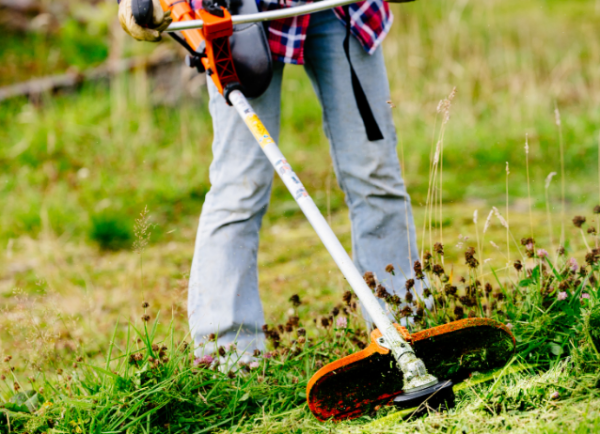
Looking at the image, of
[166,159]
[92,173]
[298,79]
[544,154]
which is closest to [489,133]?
[544,154]

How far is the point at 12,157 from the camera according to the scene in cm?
491

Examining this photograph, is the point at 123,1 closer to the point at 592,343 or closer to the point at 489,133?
the point at 592,343

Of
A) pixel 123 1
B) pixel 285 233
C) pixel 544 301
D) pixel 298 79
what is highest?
pixel 123 1

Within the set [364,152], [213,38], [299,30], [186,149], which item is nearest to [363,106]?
[364,152]

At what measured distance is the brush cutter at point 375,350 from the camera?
5.01 ft

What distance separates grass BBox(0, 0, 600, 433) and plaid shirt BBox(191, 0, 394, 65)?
63 cm

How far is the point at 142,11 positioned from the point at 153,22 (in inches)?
1.8

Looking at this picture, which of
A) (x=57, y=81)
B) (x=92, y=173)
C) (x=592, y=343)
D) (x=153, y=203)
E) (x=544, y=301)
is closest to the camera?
(x=592, y=343)

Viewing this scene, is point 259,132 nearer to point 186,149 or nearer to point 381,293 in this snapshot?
point 381,293

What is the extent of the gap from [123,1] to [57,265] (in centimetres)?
235

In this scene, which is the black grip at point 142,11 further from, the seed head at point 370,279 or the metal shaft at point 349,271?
the seed head at point 370,279

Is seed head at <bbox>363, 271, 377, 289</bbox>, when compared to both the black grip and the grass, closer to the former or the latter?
the grass

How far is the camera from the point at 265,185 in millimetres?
2145

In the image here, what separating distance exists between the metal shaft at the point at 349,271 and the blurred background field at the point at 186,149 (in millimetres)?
1129
